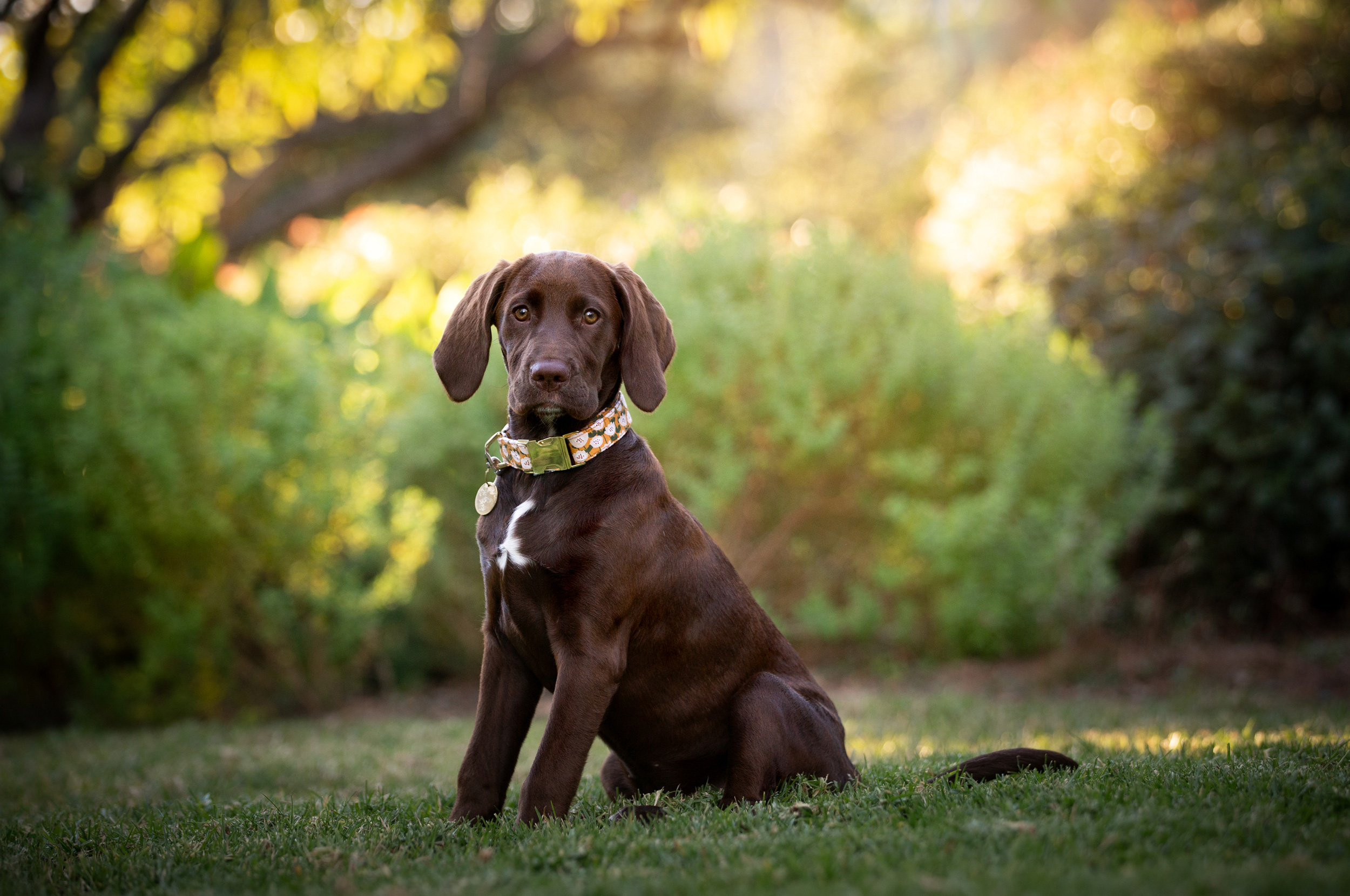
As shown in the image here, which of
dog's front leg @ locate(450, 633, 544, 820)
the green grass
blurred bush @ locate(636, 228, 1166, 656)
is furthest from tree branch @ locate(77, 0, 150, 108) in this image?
dog's front leg @ locate(450, 633, 544, 820)

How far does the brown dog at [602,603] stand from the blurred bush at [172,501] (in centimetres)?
358

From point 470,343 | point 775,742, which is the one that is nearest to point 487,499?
point 470,343

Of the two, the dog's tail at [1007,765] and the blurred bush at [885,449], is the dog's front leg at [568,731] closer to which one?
the dog's tail at [1007,765]

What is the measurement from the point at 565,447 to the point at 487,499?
34 cm

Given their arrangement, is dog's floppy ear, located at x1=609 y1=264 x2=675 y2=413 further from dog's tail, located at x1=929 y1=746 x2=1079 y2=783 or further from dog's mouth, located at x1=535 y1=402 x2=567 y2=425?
dog's tail, located at x1=929 y1=746 x2=1079 y2=783

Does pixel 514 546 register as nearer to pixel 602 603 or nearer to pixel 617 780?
pixel 602 603

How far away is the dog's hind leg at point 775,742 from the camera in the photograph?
321 centimetres

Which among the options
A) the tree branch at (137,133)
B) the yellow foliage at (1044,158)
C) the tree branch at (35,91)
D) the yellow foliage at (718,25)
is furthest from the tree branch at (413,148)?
the yellow foliage at (1044,158)

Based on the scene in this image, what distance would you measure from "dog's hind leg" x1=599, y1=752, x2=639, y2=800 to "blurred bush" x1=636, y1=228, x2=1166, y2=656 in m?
3.21

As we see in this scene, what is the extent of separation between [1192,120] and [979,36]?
2192 centimetres

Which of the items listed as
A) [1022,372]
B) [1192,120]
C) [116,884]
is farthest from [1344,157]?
[116,884]

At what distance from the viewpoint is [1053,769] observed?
3363 millimetres

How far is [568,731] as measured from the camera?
2949 mm

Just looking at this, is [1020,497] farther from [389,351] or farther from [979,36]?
[979,36]
